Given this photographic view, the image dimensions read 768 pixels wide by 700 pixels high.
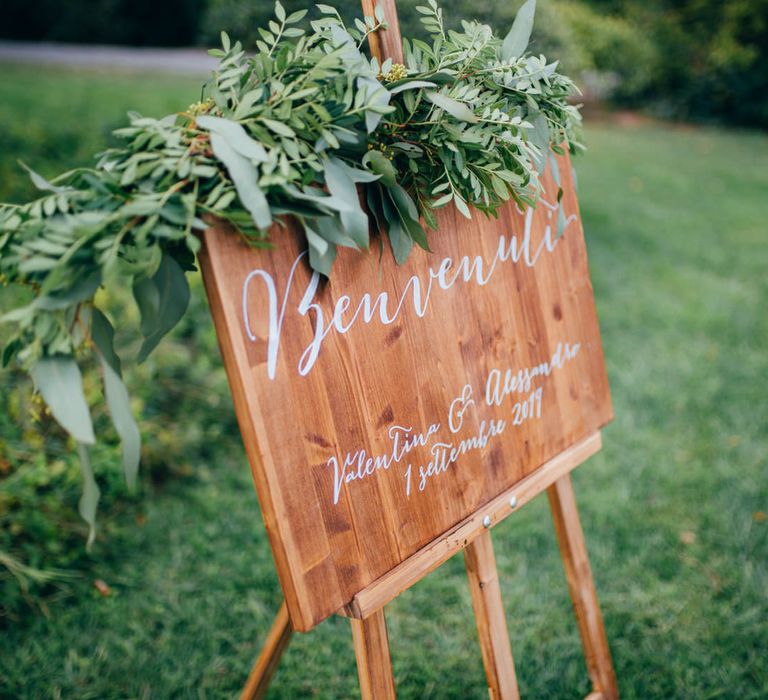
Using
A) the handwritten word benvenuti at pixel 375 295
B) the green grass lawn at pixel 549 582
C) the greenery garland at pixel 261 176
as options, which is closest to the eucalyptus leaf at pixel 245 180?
the greenery garland at pixel 261 176

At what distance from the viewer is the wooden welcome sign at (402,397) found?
1075mm

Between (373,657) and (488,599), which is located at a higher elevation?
(373,657)

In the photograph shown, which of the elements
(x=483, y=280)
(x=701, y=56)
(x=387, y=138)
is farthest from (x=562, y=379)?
(x=701, y=56)

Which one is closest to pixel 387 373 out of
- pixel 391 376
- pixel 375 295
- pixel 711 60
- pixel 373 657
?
pixel 391 376

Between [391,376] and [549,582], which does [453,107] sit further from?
[549,582]

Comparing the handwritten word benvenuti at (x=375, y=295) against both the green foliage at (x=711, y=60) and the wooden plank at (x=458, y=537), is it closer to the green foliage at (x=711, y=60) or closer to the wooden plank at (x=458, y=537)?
the wooden plank at (x=458, y=537)

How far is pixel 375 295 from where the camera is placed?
1.22 meters

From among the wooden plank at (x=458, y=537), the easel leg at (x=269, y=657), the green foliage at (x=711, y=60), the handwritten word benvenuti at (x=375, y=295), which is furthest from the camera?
the green foliage at (x=711, y=60)

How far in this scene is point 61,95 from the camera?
825 cm

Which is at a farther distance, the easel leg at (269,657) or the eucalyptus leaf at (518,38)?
the easel leg at (269,657)

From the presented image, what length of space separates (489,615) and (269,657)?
573 mm

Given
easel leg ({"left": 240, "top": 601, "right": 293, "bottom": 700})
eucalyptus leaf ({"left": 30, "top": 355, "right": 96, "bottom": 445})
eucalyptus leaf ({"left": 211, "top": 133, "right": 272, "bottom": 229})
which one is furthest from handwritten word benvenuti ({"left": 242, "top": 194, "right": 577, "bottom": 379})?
easel leg ({"left": 240, "top": 601, "right": 293, "bottom": 700})

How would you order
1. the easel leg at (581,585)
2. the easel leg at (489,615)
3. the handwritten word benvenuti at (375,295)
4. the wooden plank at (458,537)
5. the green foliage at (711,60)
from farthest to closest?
1. the green foliage at (711,60)
2. the easel leg at (581,585)
3. the easel leg at (489,615)
4. the wooden plank at (458,537)
5. the handwritten word benvenuti at (375,295)

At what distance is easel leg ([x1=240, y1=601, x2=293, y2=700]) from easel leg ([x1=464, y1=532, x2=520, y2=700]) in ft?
1.50
